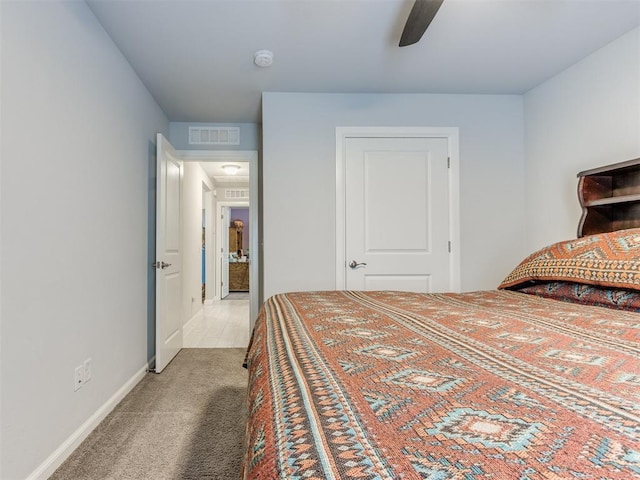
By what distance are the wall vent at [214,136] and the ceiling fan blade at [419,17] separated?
244 cm

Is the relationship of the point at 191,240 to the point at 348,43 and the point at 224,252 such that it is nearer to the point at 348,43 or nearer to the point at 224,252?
the point at 224,252

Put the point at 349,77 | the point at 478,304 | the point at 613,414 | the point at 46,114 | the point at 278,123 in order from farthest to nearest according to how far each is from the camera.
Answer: the point at 278,123 < the point at 349,77 < the point at 46,114 < the point at 478,304 < the point at 613,414

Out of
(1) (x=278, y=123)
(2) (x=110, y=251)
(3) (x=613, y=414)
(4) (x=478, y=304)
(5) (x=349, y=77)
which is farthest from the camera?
(1) (x=278, y=123)

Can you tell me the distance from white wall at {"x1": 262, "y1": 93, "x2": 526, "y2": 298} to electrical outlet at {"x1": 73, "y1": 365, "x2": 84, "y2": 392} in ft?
4.58

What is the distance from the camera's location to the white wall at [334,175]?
3.01 meters

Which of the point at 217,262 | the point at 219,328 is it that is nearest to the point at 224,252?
the point at 217,262

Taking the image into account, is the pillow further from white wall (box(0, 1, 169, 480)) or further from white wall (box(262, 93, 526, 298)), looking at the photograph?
white wall (box(0, 1, 169, 480))

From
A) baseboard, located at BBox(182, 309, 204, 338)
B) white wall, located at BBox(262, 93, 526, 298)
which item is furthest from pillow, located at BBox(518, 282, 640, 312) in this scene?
baseboard, located at BBox(182, 309, 204, 338)

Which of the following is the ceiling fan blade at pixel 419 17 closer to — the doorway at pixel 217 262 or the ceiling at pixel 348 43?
the ceiling at pixel 348 43

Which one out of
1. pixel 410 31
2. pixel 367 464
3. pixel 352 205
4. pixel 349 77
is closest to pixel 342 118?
pixel 349 77

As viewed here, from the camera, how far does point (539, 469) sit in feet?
1.20

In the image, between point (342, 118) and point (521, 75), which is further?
point (342, 118)

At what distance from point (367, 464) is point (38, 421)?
176 centimetres

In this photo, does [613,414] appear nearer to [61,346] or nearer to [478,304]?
[478,304]
